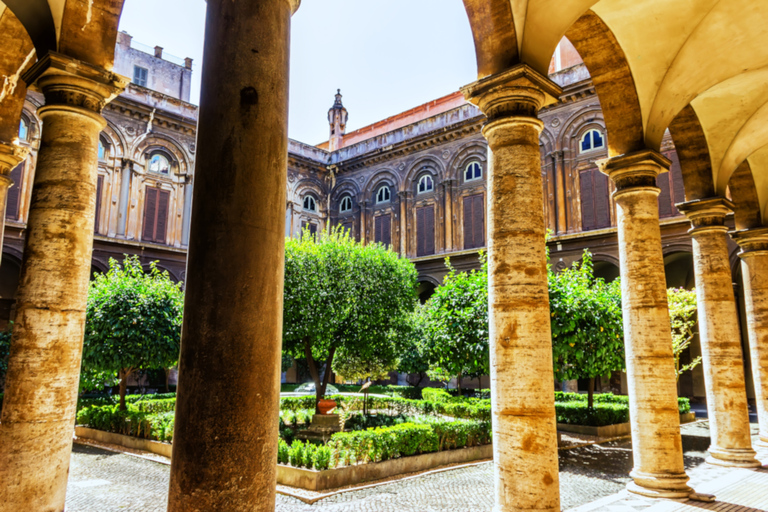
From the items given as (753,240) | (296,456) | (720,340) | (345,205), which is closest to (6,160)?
(296,456)

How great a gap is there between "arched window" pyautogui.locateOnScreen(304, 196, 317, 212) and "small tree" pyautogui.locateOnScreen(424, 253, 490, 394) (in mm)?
16934

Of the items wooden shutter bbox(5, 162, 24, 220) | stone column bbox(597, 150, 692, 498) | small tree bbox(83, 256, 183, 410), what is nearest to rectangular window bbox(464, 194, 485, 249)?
small tree bbox(83, 256, 183, 410)

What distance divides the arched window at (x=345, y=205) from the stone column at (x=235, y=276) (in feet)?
85.8

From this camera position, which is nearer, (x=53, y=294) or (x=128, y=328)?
(x=53, y=294)

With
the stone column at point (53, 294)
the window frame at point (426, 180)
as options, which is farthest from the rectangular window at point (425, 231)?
the stone column at point (53, 294)

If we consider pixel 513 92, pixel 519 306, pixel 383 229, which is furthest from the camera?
pixel 383 229

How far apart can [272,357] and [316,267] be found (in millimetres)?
11283

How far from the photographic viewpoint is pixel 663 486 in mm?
5922

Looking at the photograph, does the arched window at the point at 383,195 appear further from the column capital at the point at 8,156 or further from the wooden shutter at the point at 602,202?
the column capital at the point at 8,156

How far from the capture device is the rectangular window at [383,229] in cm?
2723

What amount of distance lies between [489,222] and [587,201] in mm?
18037

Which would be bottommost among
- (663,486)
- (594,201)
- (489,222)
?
(663,486)

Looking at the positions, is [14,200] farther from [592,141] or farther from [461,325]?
[592,141]

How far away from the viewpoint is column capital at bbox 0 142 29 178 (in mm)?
6438
